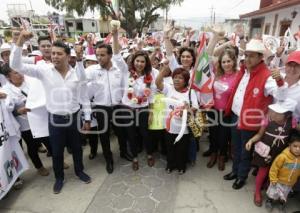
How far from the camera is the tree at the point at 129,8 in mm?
26281

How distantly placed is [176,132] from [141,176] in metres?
0.88

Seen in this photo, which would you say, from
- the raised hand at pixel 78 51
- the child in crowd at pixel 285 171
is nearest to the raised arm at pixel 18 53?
the raised hand at pixel 78 51

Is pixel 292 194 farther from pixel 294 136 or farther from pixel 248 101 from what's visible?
pixel 248 101

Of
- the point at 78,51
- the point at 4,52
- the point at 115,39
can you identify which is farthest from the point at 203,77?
the point at 4,52

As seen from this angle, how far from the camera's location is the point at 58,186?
3.40 meters

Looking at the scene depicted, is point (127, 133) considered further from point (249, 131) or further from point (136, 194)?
point (249, 131)

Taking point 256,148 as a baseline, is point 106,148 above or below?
below

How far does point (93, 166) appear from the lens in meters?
4.03

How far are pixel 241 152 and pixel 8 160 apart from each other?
3036 millimetres

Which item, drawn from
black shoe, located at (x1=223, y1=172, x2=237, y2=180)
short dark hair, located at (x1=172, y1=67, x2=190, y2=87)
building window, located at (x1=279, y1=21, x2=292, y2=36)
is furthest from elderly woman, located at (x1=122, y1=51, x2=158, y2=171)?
building window, located at (x1=279, y1=21, x2=292, y2=36)

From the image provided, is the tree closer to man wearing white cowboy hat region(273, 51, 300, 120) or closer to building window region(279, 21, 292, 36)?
building window region(279, 21, 292, 36)

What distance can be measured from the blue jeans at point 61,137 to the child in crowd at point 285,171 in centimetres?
253

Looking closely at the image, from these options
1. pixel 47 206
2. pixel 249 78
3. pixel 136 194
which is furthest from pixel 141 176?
pixel 249 78

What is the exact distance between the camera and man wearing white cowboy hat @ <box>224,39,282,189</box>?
9.08 feet
